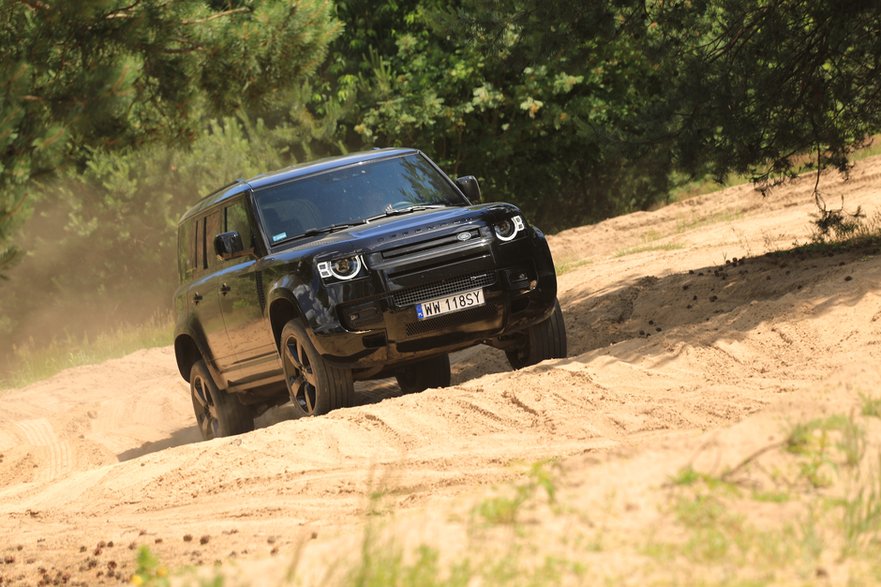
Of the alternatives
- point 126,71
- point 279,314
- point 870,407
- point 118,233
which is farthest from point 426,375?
point 118,233

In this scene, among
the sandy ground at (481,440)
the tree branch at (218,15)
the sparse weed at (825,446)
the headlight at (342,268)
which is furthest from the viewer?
the tree branch at (218,15)

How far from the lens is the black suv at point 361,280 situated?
9.52 metres

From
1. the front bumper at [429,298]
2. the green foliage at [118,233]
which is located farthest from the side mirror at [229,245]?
the green foliage at [118,233]

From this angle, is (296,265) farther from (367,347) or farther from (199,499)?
(199,499)

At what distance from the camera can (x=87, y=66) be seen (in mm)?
16188

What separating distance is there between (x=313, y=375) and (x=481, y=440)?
2032 mm

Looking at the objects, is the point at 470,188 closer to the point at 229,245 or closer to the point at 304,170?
the point at 304,170

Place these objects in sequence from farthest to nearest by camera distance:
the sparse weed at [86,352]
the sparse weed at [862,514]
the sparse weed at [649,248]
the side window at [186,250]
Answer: the sparse weed at [86,352] < the sparse weed at [649,248] < the side window at [186,250] < the sparse weed at [862,514]

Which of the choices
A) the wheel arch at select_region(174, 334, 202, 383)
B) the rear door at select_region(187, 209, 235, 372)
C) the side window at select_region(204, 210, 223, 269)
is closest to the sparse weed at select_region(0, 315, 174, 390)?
the wheel arch at select_region(174, 334, 202, 383)

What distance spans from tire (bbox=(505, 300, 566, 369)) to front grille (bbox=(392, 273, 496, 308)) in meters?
0.92

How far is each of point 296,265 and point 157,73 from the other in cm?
874

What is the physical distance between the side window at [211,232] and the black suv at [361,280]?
2cm

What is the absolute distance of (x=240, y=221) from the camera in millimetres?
10945

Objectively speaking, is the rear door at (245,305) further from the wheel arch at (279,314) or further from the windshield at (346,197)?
the windshield at (346,197)
